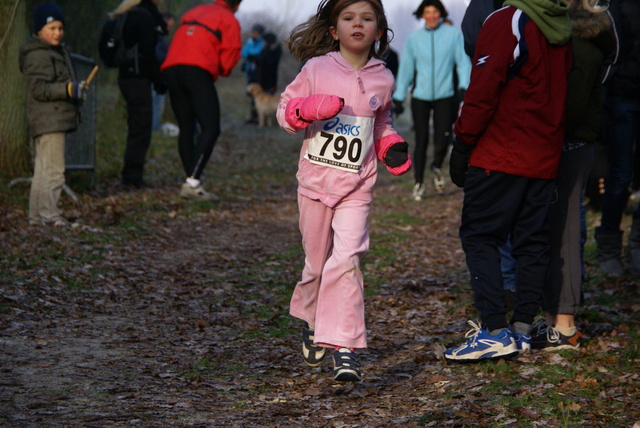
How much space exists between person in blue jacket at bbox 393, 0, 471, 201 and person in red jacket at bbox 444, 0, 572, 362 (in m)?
7.01

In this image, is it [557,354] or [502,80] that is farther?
[557,354]

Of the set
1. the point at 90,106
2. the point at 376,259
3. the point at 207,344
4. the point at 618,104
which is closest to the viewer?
the point at 207,344

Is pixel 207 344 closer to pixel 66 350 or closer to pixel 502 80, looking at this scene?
pixel 66 350

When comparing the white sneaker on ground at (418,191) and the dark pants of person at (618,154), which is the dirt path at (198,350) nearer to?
the dark pants of person at (618,154)

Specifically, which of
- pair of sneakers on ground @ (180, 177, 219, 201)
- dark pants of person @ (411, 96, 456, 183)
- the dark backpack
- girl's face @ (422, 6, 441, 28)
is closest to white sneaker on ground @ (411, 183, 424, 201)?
dark pants of person @ (411, 96, 456, 183)

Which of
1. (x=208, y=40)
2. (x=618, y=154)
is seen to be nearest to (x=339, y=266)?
(x=618, y=154)

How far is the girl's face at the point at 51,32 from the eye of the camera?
8586 millimetres

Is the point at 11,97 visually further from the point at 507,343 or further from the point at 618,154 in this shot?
the point at 507,343

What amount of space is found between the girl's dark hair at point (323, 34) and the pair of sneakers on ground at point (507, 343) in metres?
1.77

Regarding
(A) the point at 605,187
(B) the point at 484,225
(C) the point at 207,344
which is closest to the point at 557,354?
(B) the point at 484,225

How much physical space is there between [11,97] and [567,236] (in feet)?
26.0

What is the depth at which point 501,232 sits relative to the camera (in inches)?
191

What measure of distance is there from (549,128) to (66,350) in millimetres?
3173

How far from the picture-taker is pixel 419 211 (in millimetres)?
11703
